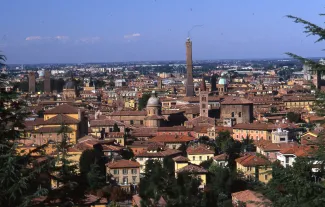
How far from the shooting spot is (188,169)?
1748 centimetres

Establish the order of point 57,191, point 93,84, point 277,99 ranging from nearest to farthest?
point 57,191
point 277,99
point 93,84

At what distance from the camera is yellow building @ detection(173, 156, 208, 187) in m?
16.7

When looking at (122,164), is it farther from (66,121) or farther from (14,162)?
(14,162)

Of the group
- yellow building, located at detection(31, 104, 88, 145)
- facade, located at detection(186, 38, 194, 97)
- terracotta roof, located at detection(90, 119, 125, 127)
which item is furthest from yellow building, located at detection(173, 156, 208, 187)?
facade, located at detection(186, 38, 194, 97)

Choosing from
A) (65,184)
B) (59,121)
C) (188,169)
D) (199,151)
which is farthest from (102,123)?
(65,184)

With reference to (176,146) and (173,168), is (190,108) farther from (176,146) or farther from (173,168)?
(173,168)

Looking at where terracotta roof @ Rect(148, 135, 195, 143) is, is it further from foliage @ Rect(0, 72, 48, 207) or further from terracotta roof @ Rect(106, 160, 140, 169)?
foliage @ Rect(0, 72, 48, 207)

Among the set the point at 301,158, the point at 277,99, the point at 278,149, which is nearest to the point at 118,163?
the point at 278,149

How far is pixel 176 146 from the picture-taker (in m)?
26.2

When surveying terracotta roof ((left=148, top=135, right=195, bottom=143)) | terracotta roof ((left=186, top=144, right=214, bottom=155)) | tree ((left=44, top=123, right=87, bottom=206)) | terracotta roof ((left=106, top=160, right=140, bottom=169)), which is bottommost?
terracotta roof ((left=148, top=135, right=195, bottom=143))

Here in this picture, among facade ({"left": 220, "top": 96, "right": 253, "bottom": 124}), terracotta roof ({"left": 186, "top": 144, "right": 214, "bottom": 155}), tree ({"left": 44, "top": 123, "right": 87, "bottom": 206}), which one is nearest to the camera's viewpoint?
tree ({"left": 44, "top": 123, "right": 87, "bottom": 206})

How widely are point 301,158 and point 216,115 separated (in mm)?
35262

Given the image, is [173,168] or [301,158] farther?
[173,168]

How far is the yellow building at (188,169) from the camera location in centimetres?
1672
